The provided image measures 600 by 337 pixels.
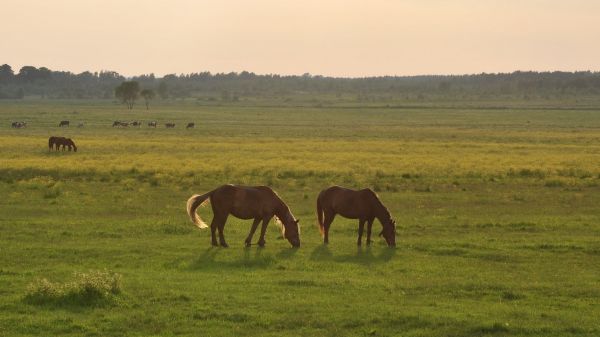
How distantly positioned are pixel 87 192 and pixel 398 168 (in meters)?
16.3

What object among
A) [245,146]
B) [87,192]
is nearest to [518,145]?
[245,146]

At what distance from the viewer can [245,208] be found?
1870 centimetres

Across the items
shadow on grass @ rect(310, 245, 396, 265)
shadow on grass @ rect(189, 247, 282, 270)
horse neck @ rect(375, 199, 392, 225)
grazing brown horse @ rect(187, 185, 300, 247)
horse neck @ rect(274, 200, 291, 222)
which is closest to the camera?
shadow on grass @ rect(189, 247, 282, 270)

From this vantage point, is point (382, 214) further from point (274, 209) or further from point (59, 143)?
point (59, 143)

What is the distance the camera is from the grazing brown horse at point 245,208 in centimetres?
1864

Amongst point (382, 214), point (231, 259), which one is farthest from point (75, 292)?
point (382, 214)

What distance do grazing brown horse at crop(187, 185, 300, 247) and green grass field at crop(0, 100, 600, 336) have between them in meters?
0.52

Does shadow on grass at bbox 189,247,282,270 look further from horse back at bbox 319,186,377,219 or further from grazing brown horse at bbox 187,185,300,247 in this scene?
horse back at bbox 319,186,377,219

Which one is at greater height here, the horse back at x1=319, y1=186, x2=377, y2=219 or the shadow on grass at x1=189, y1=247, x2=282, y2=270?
the horse back at x1=319, y1=186, x2=377, y2=219

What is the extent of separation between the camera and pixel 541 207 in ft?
89.5

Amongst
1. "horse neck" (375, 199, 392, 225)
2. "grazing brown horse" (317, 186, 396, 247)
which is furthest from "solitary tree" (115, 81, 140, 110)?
"horse neck" (375, 199, 392, 225)

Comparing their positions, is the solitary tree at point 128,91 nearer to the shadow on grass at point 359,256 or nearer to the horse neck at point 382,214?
the horse neck at point 382,214

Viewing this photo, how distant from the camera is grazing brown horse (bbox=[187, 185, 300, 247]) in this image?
61.2ft

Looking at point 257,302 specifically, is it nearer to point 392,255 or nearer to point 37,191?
point 392,255
